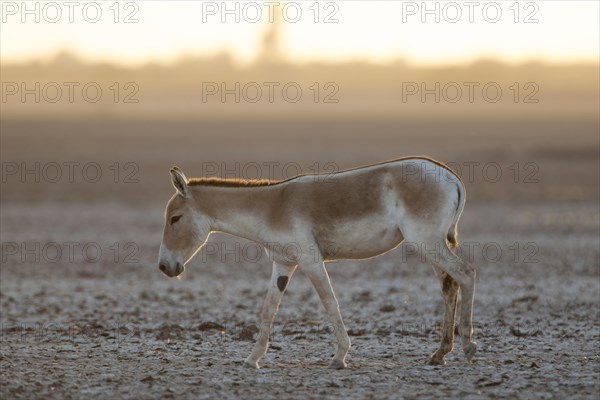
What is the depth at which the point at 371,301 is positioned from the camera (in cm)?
1619

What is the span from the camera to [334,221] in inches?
422

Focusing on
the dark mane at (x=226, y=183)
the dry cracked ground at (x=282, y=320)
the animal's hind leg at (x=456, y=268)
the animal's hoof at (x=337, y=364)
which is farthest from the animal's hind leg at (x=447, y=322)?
the dark mane at (x=226, y=183)

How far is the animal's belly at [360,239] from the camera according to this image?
1068 centimetres

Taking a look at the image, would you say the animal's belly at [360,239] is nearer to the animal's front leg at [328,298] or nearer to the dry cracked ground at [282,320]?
the animal's front leg at [328,298]

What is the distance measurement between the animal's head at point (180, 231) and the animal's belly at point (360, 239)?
4.53 ft

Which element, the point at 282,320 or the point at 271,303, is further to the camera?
the point at 282,320

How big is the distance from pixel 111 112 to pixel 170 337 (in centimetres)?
11857

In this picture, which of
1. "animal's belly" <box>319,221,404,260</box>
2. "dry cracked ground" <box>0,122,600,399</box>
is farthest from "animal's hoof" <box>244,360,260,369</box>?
"animal's belly" <box>319,221,404,260</box>

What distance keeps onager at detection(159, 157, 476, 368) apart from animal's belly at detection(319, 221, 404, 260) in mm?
10

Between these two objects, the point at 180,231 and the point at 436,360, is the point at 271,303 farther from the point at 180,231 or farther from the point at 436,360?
the point at 436,360

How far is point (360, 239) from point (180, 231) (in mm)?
1945

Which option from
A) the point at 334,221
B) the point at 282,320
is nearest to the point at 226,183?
the point at 334,221

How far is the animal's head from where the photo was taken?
1102 centimetres

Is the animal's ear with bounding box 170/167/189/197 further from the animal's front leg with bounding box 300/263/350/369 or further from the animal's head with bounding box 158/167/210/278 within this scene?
the animal's front leg with bounding box 300/263/350/369
